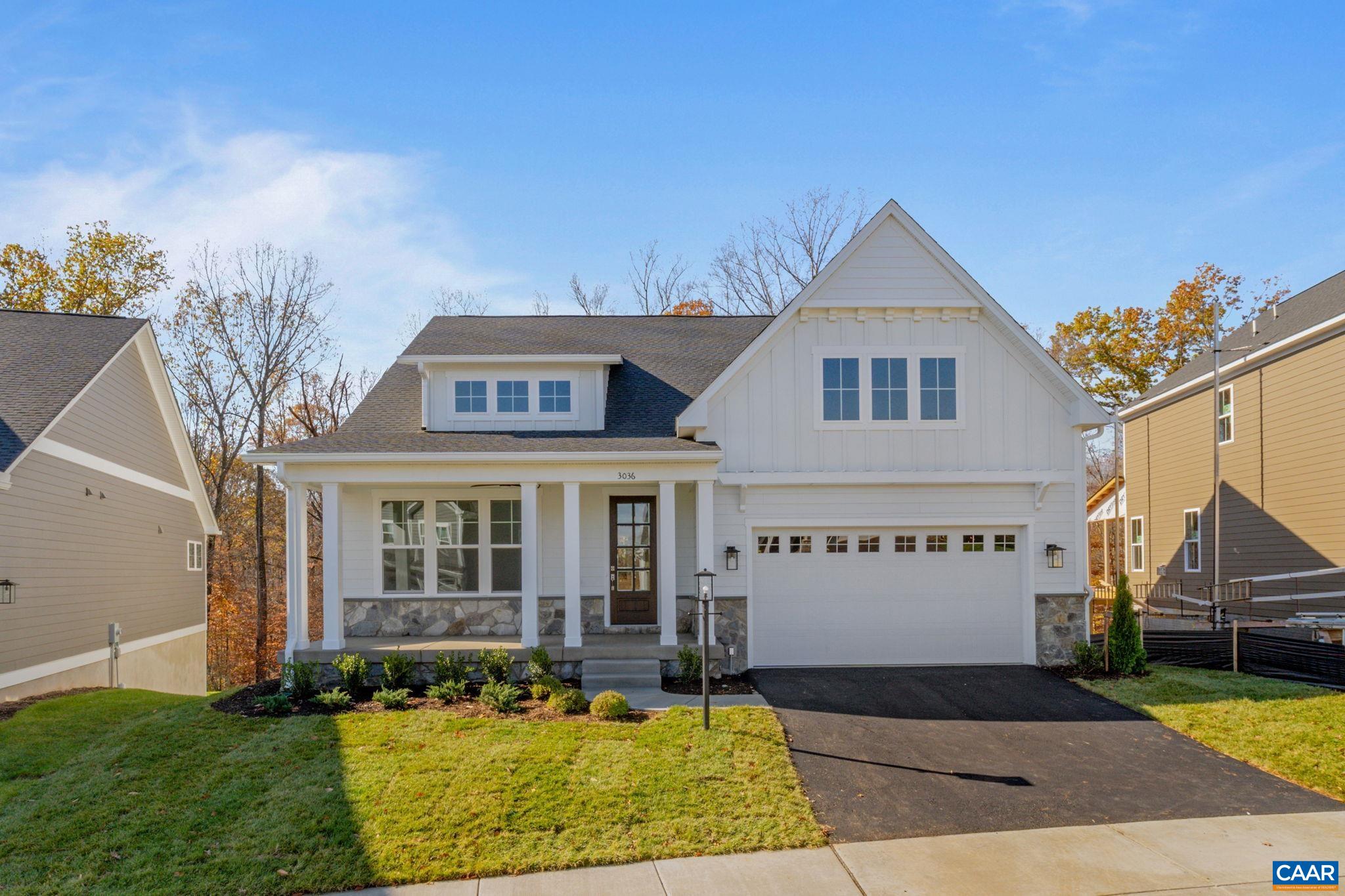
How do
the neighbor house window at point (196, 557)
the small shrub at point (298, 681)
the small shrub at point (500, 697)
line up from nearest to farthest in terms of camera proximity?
the small shrub at point (500, 697) < the small shrub at point (298, 681) < the neighbor house window at point (196, 557)

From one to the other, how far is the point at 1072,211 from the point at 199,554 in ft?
65.2

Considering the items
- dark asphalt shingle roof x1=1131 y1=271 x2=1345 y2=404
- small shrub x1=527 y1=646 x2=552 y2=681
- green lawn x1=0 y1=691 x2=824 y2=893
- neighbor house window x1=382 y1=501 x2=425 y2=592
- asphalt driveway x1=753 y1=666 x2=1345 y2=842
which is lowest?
asphalt driveway x1=753 y1=666 x2=1345 y2=842

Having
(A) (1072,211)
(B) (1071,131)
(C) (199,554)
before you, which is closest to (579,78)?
(B) (1071,131)

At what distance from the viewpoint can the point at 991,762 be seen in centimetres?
801

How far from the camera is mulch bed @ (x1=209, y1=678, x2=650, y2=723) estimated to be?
30.8 feet

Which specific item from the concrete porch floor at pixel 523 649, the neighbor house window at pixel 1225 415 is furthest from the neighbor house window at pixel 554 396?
the neighbor house window at pixel 1225 415

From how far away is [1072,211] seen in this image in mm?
15953

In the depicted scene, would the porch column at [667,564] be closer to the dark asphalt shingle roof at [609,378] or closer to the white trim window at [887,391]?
the dark asphalt shingle roof at [609,378]

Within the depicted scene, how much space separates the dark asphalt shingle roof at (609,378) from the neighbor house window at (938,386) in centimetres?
307

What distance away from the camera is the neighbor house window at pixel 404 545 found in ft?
43.8

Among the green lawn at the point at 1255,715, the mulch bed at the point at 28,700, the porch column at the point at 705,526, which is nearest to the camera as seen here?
the green lawn at the point at 1255,715

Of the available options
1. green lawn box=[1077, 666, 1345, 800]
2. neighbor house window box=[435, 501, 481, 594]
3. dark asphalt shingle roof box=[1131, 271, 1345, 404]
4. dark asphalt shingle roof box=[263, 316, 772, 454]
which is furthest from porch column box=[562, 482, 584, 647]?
dark asphalt shingle roof box=[1131, 271, 1345, 404]

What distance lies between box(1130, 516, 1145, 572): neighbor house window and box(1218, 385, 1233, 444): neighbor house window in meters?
4.21

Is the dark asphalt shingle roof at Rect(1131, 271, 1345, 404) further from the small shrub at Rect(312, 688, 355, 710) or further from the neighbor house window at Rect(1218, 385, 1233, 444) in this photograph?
the small shrub at Rect(312, 688, 355, 710)
